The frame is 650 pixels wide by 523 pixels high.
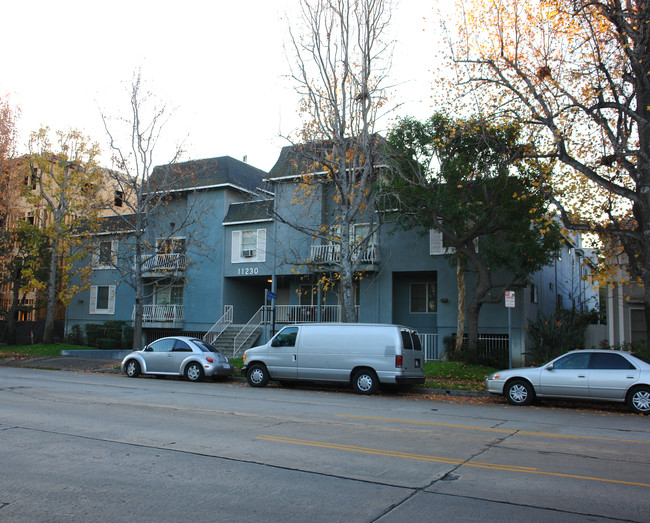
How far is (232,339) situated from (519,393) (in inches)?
637

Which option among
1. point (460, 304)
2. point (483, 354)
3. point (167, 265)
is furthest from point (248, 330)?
point (483, 354)

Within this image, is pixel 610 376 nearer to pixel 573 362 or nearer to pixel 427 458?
pixel 573 362

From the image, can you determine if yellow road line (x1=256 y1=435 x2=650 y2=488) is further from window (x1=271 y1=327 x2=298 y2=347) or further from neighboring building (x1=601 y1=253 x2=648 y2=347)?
neighboring building (x1=601 y1=253 x2=648 y2=347)

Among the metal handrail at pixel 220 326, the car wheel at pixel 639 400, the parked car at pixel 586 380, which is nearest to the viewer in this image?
the car wheel at pixel 639 400

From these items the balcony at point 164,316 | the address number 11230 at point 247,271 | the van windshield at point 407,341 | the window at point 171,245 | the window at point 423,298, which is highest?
the window at point 171,245

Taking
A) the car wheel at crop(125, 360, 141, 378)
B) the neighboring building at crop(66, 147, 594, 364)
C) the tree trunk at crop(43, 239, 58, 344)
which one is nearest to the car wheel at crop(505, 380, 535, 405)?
the neighboring building at crop(66, 147, 594, 364)

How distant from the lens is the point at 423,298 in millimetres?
26172

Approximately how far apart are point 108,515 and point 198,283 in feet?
84.1

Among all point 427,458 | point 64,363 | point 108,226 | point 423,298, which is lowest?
point 64,363

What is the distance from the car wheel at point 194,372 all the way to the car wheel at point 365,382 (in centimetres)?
550

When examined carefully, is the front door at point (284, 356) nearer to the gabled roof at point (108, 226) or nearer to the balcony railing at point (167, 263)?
the balcony railing at point (167, 263)

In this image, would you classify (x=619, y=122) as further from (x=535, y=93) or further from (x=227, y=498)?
(x=227, y=498)

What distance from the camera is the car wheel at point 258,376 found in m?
17.4

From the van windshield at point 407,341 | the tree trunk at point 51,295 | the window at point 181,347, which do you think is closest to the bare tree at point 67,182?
the tree trunk at point 51,295
